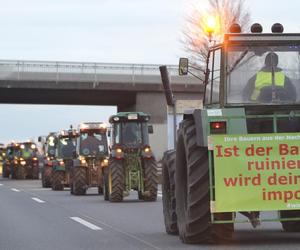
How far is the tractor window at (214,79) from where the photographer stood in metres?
11.3

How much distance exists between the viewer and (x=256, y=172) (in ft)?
33.4

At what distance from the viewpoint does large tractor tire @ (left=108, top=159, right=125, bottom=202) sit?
22.7 metres

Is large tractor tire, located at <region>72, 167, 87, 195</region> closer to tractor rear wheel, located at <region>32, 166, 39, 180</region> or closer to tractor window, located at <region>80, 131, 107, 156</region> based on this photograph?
tractor window, located at <region>80, 131, 107, 156</region>

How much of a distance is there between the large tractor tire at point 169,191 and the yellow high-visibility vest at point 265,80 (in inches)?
70.4

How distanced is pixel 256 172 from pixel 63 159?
2420 centimetres

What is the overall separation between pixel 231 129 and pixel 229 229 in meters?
A: 1.55

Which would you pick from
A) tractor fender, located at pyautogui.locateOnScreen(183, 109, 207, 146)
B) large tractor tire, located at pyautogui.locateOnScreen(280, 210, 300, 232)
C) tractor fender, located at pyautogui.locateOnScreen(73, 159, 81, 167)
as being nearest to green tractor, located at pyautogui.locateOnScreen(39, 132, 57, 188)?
tractor fender, located at pyautogui.locateOnScreen(73, 159, 81, 167)

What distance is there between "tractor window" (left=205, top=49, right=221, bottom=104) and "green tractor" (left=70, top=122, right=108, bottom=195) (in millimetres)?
16120

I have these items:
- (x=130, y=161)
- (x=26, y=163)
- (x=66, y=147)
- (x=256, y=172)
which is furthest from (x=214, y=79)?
(x=26, y=163)

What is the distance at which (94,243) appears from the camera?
11.8 meters

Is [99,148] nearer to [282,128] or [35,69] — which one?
[282,128]

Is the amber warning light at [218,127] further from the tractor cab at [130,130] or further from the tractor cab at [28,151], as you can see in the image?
the tractor cab at [28,151]

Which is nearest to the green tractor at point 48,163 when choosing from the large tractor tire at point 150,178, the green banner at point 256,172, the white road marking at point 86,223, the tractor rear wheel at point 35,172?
the large tractor tire at point 150,178

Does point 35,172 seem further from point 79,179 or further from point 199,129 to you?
point 199,129
